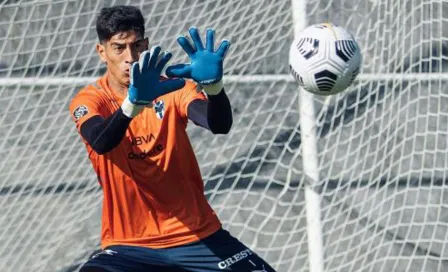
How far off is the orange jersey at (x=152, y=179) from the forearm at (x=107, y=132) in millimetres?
186

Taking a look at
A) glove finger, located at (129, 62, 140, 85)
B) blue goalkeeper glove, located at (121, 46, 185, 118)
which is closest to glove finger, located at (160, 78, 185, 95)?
blue goalkeeper glove, located at (121, 46, 185, 118)

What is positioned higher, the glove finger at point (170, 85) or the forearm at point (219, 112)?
the glove finger at point (170, 85)

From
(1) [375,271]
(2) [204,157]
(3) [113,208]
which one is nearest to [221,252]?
(3) [113,208]

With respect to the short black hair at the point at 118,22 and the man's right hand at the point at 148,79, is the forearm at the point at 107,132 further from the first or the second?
the short black hair at the point at 118,22

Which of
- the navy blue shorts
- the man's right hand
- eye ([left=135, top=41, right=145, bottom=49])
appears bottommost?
the navy blue shorts

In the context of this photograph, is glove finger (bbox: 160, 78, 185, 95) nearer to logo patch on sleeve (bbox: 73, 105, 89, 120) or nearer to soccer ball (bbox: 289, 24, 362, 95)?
logo patch on sleeve (bbox: 73, 105, 89, 120)

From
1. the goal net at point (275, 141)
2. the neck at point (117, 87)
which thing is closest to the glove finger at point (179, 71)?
the neck at point (117, 87)

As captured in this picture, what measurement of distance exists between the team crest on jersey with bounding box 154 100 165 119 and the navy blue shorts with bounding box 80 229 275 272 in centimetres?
49

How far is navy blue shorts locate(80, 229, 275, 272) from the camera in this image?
362 cm

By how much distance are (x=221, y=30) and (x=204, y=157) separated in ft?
2.23

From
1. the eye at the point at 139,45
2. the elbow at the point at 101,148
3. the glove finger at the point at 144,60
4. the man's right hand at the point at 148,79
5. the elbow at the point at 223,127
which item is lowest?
the elbow at the point at 223,127

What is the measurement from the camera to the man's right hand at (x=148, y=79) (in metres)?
3.21

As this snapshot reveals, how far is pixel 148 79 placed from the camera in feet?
10.7

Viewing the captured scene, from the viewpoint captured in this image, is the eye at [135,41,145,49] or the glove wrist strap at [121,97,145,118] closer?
the glove wrist strap at [121,97,145,118]
